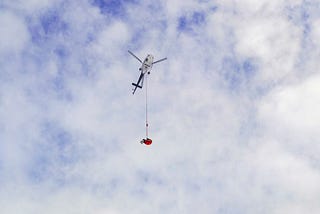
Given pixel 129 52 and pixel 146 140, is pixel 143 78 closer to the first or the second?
pixel 129 52

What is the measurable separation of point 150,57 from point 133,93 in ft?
40.4

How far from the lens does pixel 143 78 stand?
11506cm

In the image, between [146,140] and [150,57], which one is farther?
[150,57]

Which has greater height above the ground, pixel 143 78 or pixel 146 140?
pixel 143 78

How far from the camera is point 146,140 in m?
93.6

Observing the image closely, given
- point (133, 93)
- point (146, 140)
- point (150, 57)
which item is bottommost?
point (146, 140)

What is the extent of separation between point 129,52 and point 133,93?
1277cm

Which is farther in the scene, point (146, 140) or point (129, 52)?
point (129, 52)

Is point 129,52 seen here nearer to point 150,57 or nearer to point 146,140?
point 150,57

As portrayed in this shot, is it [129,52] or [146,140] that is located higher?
[129,52]

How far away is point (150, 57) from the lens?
113688mm

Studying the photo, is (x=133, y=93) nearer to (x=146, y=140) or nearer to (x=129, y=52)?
(x=129, y=52)

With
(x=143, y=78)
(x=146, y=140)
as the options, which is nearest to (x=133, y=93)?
(x=143, y=78)

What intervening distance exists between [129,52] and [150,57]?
666 cm
